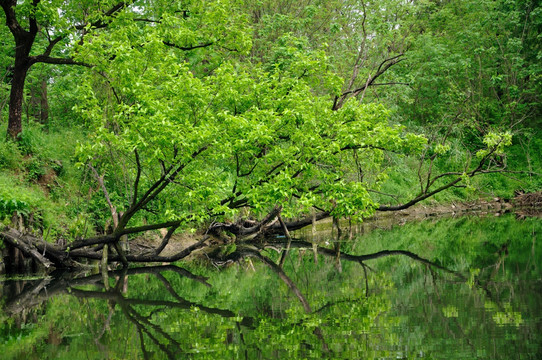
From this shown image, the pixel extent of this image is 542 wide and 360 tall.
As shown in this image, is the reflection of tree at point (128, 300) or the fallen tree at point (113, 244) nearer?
the reflection of tree at point (128, 300)

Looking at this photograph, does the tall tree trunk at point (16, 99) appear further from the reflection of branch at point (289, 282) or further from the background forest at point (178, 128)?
the reflection of branch at point (289, 282)

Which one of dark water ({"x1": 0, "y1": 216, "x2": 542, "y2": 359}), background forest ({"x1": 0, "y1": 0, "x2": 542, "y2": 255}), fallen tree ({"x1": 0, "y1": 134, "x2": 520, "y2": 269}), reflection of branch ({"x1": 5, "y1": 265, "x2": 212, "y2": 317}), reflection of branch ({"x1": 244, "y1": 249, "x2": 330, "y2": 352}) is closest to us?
dark water ({"x1": 0, "y1": 216, "x2": 542, "y2": 359})

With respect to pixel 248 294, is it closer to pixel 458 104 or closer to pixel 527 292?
pixel 527 292

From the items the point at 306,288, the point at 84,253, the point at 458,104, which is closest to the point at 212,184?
the point at 306,288

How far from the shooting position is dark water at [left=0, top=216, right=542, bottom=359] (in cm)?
695

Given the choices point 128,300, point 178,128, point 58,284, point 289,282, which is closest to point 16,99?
point 58,284

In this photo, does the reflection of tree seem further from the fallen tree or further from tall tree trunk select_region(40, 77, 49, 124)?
tall tree trunk select_region(40, 77, 49, 124)

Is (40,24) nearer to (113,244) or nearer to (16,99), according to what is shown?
(16,99)

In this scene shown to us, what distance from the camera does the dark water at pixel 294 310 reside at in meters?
6.95

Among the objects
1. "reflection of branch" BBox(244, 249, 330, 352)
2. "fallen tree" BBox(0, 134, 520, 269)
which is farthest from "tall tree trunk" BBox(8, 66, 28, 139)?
"reflection of branch" BBox(244, 249, 330, 352)

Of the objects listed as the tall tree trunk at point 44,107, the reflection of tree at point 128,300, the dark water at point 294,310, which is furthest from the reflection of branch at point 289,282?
the tall tree trunk at point 44,107

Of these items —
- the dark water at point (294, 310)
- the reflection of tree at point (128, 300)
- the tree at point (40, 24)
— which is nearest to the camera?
the dark water at point (294, 310)

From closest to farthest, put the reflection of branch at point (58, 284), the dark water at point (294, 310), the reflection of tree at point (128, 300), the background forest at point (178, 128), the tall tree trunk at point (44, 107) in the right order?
the dark water at point (294, 310) < the reflection of tree at point (128, 300) < the reflection of branch at point (58, 284) < the background forest at point (178, 128) < the tall tree trunk at point (44, 107)

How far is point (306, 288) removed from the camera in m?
11.6
